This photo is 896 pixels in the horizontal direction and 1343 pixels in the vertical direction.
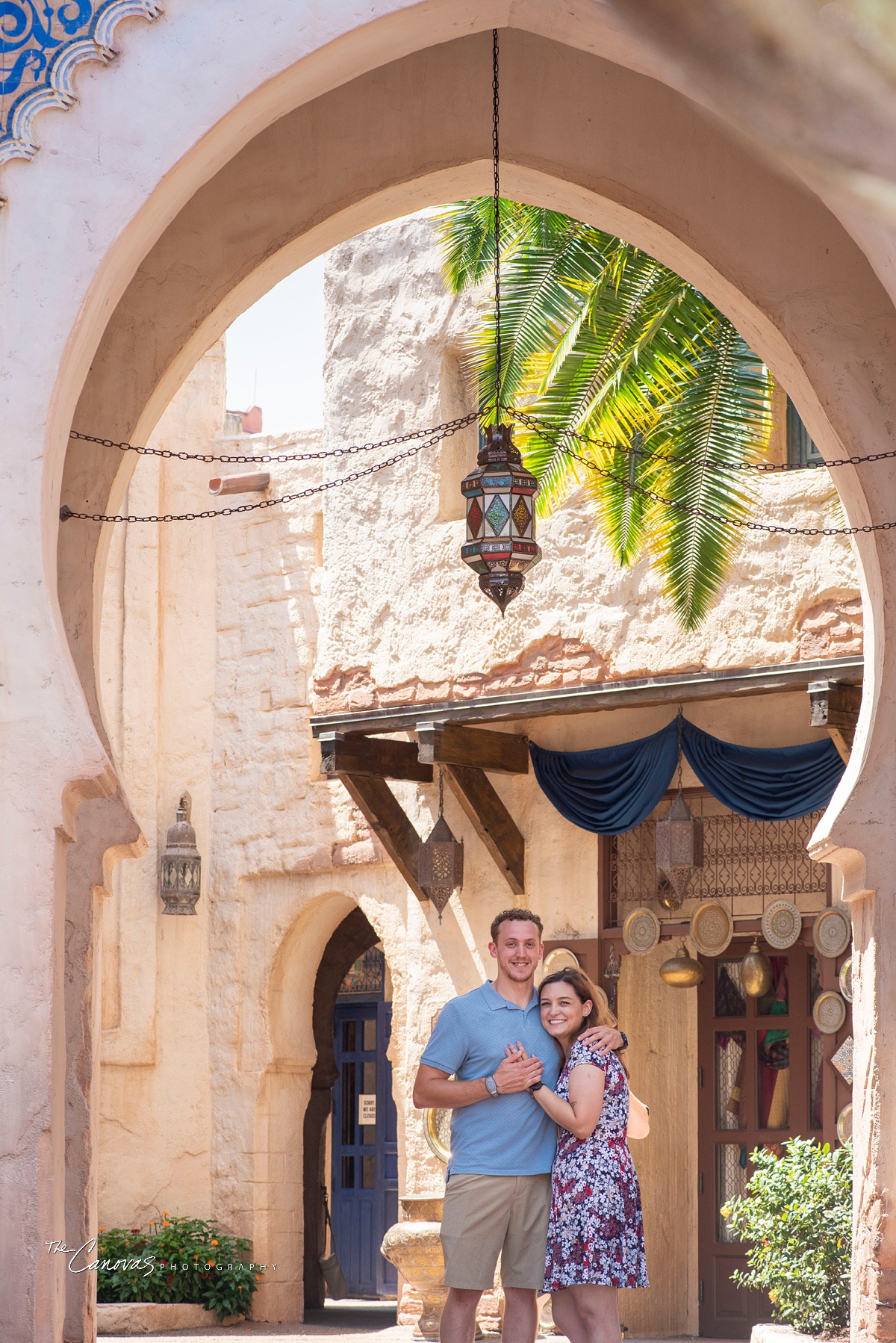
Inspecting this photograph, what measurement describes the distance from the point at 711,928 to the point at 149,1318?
15.8ft

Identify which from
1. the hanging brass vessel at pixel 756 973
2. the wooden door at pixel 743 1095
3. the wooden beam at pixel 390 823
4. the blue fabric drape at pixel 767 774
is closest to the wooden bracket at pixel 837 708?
the blue fabric drape at pixel 767 774

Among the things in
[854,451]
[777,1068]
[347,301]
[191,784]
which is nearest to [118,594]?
[191,784]

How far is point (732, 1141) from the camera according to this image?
36.9ft

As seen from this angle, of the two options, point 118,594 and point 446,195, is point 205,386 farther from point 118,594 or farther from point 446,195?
point 446,195

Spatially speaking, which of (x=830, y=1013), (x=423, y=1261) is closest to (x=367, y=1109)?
(x=423, y=1261)

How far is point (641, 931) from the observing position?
36.5 ft

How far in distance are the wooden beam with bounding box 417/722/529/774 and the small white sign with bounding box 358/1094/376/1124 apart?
422 centimetres

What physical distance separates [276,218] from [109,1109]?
849 cm

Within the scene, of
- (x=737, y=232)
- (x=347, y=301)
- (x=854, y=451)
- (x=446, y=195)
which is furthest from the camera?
(x=347, y=301)

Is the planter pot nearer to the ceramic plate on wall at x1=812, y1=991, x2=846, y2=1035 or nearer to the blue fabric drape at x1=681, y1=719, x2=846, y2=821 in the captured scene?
the ceramic plate on wall at x1=812, y1=991, x2=846, y2=1035

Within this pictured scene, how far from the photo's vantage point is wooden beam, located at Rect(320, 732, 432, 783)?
11211 mm

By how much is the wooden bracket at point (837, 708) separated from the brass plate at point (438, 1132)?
3.94m

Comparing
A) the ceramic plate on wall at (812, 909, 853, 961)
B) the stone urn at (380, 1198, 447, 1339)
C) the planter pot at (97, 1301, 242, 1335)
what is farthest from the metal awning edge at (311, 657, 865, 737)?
the planter pot at (97, 1301, 242, 1335)

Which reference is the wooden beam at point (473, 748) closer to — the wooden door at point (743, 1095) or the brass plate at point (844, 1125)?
the wooden door at point (743, 1095)
